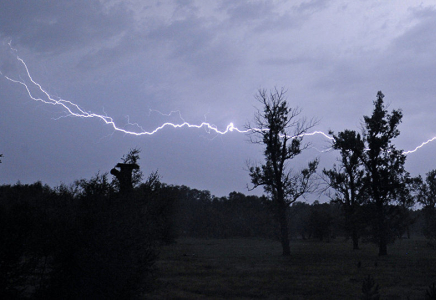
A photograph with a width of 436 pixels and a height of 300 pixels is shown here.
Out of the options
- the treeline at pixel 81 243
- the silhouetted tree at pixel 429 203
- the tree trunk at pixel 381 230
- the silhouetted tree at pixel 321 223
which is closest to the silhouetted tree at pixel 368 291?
the treeline at pixel 81 243

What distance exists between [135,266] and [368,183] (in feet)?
83.5

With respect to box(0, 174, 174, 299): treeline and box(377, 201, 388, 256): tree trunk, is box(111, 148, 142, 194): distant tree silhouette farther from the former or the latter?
box(377, 201, 388, 256): tree trunk

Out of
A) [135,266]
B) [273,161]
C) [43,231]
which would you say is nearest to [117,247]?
[135,266]

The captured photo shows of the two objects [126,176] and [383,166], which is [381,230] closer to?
[383,166]

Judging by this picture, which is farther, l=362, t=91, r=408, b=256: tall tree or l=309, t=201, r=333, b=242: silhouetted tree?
l=309, t=201, r=333, b=242: silhouetted tree

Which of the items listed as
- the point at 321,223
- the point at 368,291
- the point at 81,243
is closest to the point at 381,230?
the point at 368,291

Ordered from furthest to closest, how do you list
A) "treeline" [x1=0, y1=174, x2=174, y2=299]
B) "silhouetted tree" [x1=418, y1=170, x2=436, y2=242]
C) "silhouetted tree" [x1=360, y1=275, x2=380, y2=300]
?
"silhouetted tree" [x1=418, y1=170, x2=436, y2=242] → "treeline" [x1=0, y1=174, x2=174, y2=299] → "silhouetted tree" [x1=360, y1=275, x2=380, y2=300]

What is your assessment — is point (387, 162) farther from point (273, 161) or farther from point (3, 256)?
point (3, 256)

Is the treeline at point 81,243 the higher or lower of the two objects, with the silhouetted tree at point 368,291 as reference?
higher

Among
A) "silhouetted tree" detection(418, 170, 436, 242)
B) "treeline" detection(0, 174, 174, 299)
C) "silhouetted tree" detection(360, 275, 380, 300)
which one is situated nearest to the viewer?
"silhouetted tree" detection(360, 275, 380, 300)

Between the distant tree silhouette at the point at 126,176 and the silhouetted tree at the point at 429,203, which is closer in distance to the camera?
the distant tree silhouette at the point at 126,176

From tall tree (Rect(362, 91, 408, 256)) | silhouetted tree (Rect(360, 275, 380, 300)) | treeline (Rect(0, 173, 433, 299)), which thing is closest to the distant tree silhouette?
treeline (Rect(0, 173, 433, 299))

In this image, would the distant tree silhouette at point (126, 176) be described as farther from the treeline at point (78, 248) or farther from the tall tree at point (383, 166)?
the tall tree at point (383, 166)

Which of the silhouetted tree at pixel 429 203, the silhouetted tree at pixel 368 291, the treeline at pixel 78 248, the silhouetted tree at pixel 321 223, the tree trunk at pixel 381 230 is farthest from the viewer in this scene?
the silhouetted tree at pixel 321 223
